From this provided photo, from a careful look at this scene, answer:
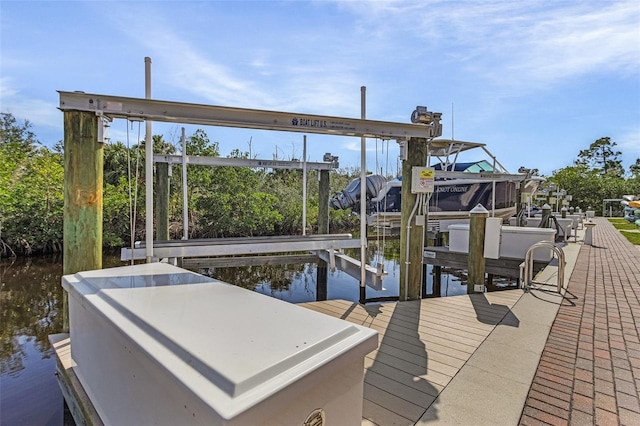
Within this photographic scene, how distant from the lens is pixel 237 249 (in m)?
5.37

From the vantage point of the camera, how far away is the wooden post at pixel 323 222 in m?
7.37

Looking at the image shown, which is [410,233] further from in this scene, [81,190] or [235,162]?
[235,162]

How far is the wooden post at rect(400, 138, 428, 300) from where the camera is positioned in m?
4.17

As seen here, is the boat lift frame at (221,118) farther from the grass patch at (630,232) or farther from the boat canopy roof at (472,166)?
the grass patch at (630,232)

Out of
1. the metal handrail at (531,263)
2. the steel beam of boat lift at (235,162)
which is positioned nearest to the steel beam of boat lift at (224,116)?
the metal handrail at (531,263)

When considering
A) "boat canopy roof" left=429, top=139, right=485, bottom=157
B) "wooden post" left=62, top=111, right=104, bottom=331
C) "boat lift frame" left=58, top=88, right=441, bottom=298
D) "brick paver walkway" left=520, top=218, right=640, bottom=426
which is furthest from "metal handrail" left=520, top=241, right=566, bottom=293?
"boat canopy roof" left=429, top=139, right=485, bottom=157

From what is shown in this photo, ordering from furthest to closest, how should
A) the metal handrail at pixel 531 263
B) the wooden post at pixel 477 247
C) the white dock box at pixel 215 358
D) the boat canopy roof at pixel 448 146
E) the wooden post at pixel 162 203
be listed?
the boat canopy roof at pixel 448 146, the wooden post at pixel 162 203, the wooden post at pixel 477 247, the metal handrail at pixel 531 263, the white dock box at pixel 215 358

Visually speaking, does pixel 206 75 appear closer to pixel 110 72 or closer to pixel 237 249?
pixel 110 72

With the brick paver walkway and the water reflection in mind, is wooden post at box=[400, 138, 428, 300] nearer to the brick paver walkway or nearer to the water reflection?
the brick paver walkway

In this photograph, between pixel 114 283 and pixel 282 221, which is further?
pixel 282 221

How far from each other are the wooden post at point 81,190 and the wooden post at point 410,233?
10.3 ft

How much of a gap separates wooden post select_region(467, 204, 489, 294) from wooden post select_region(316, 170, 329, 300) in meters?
3.19

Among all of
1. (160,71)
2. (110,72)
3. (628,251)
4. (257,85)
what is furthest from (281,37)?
(628,251)

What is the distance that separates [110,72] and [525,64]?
20.6 ft
